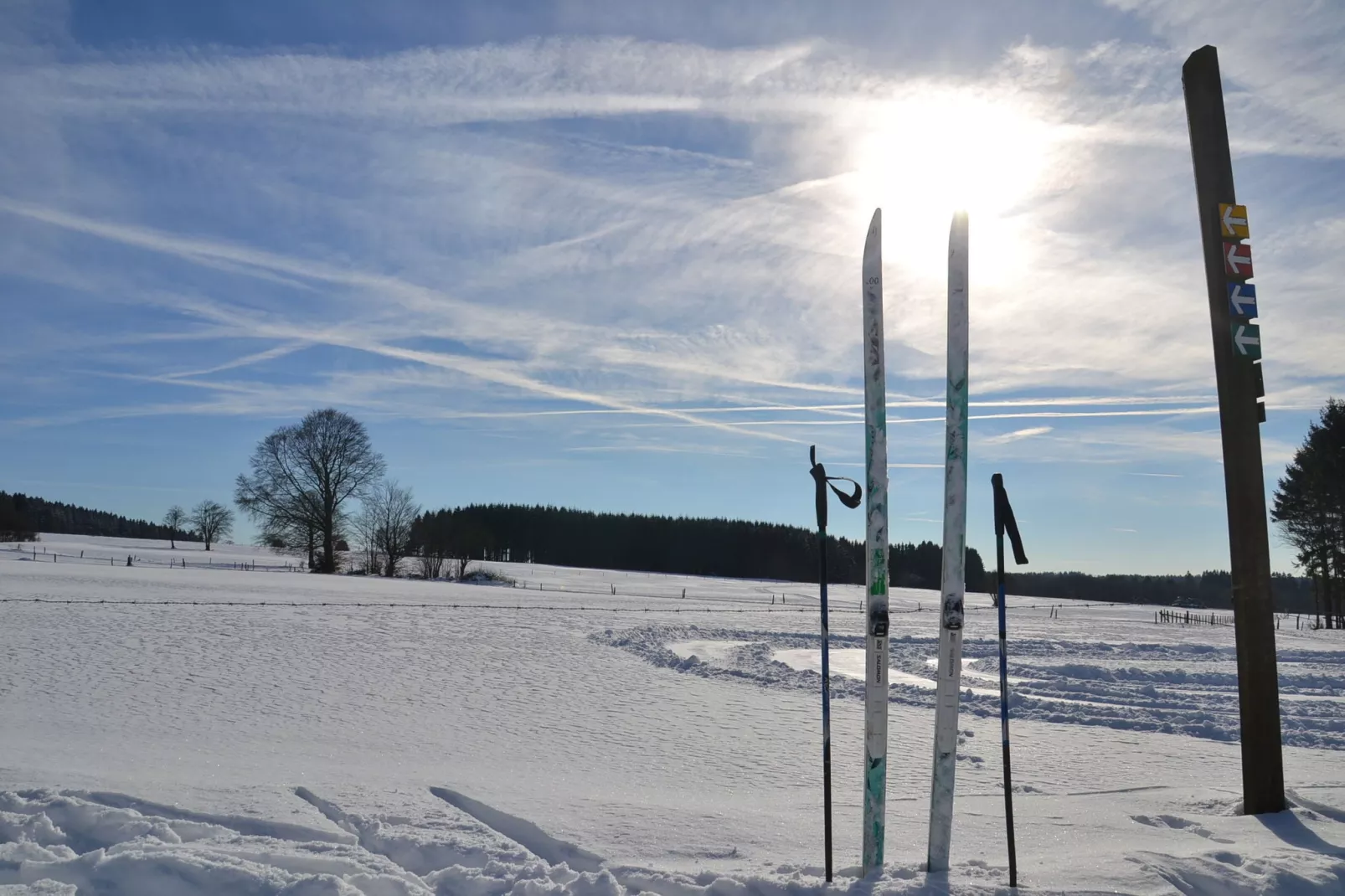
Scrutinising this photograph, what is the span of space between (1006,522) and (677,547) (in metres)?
94.0

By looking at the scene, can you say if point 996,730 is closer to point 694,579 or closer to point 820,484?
point 820,484

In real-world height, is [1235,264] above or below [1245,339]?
above

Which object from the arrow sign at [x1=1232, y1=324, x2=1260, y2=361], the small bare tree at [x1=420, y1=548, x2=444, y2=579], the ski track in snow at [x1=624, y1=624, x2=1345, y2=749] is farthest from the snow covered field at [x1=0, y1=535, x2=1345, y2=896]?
the small bare tree at [x1=420, y1=548, x2=444, y2=579]

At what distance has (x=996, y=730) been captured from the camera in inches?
411

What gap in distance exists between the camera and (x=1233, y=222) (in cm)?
652

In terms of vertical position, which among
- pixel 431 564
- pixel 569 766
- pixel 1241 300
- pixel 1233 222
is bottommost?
pixel 569 766

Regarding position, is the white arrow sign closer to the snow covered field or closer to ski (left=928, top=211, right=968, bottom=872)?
ski (left=928, top=211, right=968, bottom=872)

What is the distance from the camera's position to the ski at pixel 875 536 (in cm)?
476

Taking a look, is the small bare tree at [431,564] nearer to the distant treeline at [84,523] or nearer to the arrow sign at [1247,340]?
the arrow sign at [1247,340]

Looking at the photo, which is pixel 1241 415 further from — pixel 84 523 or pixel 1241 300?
pixel 84 523

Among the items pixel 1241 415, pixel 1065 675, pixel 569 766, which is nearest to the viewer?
pixel 1241 415

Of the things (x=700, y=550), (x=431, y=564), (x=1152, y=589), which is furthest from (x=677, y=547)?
(x=1152, y=589)

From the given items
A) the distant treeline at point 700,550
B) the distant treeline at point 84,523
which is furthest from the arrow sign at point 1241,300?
the distant treeline at point 84,523

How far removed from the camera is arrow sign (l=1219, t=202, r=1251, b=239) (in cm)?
A: 651
